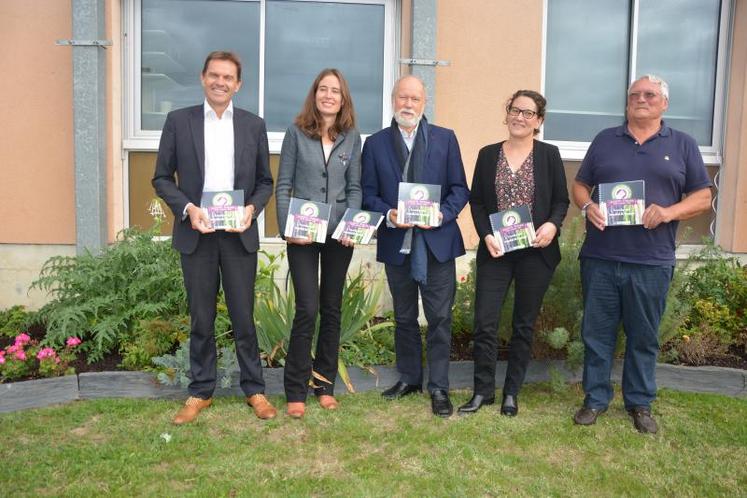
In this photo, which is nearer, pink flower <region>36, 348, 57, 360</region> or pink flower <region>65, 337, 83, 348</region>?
pink flower <region>36, 348, 57, 360</region>

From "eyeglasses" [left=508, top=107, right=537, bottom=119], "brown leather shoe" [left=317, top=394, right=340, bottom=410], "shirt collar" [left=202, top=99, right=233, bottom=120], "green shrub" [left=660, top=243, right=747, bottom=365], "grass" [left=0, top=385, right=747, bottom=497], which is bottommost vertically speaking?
"grass" [left=0, top=385, right=747, bottom=497]

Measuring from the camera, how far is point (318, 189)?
12.4ft

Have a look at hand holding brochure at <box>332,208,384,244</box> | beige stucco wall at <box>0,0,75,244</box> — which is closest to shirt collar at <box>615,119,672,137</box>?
hand holding brochure at <box>332,208,384,244</box>

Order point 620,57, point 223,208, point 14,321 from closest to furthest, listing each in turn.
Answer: point 223,208 → point 14,321 → point 620,57

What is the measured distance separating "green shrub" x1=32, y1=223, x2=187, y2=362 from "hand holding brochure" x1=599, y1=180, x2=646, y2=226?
3.11 meters

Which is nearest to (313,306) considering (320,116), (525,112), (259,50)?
(320,116)

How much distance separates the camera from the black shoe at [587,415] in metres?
3.88

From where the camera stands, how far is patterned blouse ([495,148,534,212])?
379 cm

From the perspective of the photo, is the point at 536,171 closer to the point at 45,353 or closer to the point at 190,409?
the point at 190,409

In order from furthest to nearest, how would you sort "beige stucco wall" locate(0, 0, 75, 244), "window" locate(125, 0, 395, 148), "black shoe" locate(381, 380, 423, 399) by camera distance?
1. "window" locate(125, 0, 395, 148)
2. "beige stucco wall" locate(0, 0, 75, 244)
3. "black shoe" locate(381, 380, 423, 399)

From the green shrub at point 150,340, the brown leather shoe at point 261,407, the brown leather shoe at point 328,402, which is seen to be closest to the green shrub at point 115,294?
the green shrub at point 150,340

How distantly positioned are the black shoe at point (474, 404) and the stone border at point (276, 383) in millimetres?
521

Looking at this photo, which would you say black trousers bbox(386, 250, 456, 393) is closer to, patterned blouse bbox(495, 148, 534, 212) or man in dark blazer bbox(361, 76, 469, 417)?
man in dark blazer bbox(361, 76, 469, 417)

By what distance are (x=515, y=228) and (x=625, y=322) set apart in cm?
91
